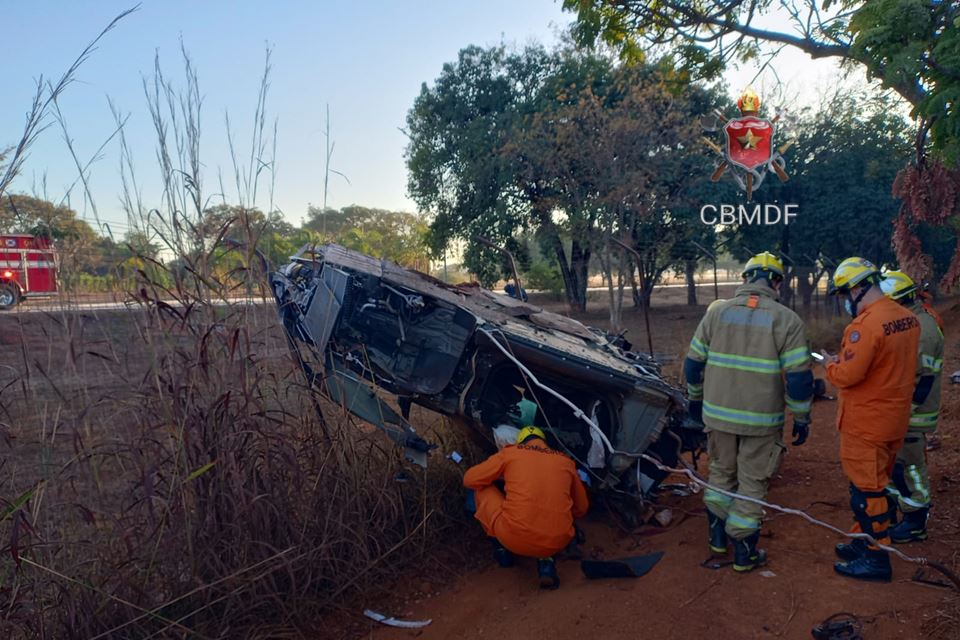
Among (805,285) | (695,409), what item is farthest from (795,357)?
(805,285)

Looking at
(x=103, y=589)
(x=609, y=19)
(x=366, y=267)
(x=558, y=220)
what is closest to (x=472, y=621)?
(x=103, y=589)

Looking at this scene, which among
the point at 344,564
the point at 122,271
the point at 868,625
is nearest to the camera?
the point at 868,625

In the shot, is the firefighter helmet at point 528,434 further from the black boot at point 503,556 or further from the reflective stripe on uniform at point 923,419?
the reflective stripe on uniform at point 923,419

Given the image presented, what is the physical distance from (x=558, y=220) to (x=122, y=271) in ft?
48.7

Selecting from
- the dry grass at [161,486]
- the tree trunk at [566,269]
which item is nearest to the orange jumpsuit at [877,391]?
the dry grass at [161,486]

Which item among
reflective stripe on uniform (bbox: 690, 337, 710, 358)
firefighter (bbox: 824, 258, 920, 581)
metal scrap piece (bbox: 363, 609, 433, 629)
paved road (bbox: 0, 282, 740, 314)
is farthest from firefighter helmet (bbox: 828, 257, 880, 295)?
paved road (bbox: 0, 282, 740, 314)

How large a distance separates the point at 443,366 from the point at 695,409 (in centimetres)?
156

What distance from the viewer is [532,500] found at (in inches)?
158

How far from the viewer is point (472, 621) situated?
3828 millimetres

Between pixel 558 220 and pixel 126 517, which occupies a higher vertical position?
pixel 558 220

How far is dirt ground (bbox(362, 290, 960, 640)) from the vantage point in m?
3.37

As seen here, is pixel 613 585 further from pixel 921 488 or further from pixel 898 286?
pixel 898 286

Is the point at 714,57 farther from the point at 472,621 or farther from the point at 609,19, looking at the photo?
the point at 472,621

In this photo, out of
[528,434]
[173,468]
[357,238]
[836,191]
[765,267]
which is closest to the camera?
[173,468]
